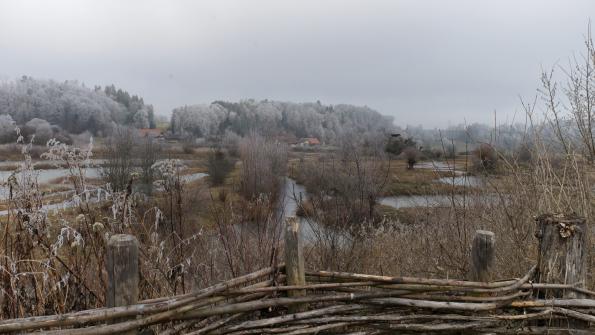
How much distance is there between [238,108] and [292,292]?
3556 inches

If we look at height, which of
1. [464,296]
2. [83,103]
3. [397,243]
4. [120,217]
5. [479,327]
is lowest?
[397,243]

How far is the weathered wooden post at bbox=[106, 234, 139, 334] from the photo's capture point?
1.59 meters

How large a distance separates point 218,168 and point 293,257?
2422 centimetres

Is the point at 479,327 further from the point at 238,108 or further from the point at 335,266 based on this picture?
the point at 238,108

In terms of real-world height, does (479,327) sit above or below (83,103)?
below

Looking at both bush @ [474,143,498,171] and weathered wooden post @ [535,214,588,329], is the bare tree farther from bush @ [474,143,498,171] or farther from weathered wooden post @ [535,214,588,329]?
weathered wooden post @ [535,214,588,329]

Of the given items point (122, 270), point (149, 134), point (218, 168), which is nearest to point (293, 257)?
point (122, 270)

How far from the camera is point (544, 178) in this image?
3.98 m

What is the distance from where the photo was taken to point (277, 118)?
87812mm

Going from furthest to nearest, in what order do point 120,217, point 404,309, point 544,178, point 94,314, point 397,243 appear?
point 397,243
point 544,178
point 120,217
point 404,309
point 94,314

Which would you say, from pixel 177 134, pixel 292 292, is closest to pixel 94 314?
pixel 292 292

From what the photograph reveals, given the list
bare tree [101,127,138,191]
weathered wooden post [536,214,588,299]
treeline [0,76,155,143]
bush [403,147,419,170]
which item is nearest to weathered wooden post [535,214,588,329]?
weathered wooden post [536,214,588,299]

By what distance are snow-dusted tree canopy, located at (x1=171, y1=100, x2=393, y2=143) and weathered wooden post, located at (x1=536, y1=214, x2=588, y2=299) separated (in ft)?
223

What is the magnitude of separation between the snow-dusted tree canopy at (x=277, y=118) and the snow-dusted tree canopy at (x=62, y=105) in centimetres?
1096
